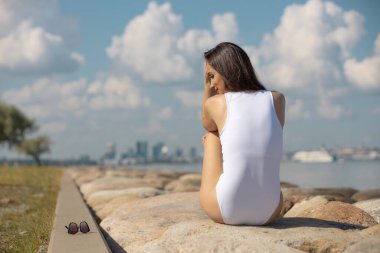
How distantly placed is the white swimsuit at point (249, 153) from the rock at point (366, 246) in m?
0.80

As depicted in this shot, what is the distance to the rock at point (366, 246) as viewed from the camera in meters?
3.96

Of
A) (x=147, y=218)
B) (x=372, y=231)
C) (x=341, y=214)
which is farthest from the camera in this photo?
(x=147, y=218)

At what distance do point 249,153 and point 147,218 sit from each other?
2.18 m

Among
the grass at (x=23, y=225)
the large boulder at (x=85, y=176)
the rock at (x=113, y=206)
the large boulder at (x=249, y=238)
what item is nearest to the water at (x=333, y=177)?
the large boulder at (x=85, y=176)

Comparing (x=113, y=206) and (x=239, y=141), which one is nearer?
(x=239, y=141)

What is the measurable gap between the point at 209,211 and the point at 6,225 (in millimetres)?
4586

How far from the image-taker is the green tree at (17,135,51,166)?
54.7m

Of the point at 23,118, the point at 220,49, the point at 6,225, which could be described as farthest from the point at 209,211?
the point at 23,118

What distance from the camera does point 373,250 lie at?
3945 millimetres

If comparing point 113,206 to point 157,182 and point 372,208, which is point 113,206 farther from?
point 157,182

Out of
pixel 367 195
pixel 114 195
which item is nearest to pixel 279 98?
pixel 114 195

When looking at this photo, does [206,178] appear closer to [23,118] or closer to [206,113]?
[206,113]

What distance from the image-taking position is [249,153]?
14.4 ft

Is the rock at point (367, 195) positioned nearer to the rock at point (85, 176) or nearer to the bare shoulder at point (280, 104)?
the bare shoulder at point (280, 104)
